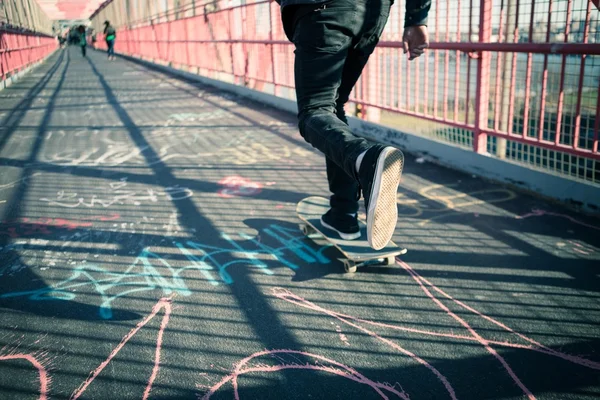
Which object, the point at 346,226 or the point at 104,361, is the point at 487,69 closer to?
the point at 346,226

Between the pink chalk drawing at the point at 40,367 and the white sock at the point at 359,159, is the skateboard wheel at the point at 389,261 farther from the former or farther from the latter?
the pink chalk drawing at the point at 40,367

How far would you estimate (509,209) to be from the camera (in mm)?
3648

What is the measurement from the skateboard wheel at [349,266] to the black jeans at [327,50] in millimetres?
486

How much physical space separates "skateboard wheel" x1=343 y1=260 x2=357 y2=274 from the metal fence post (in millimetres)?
2367

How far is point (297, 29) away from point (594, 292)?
1.96 meters

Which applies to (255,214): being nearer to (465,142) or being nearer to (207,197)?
(207,197)

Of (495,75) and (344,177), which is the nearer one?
(344,177)

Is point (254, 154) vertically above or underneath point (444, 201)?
above

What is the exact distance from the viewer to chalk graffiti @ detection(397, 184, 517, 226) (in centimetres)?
362

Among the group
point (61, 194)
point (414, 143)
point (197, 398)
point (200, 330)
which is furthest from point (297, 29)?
point (414, 143)

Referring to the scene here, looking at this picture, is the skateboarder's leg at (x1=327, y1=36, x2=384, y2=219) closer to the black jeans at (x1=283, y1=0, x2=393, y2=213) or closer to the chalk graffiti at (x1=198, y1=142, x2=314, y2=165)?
the black jeans at (x1=283, y1=0, x2=393, y2=213)

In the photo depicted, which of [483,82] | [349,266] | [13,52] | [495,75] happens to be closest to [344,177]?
[349,266]

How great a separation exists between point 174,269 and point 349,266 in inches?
38.4

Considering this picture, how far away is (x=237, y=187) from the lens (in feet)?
14.1
